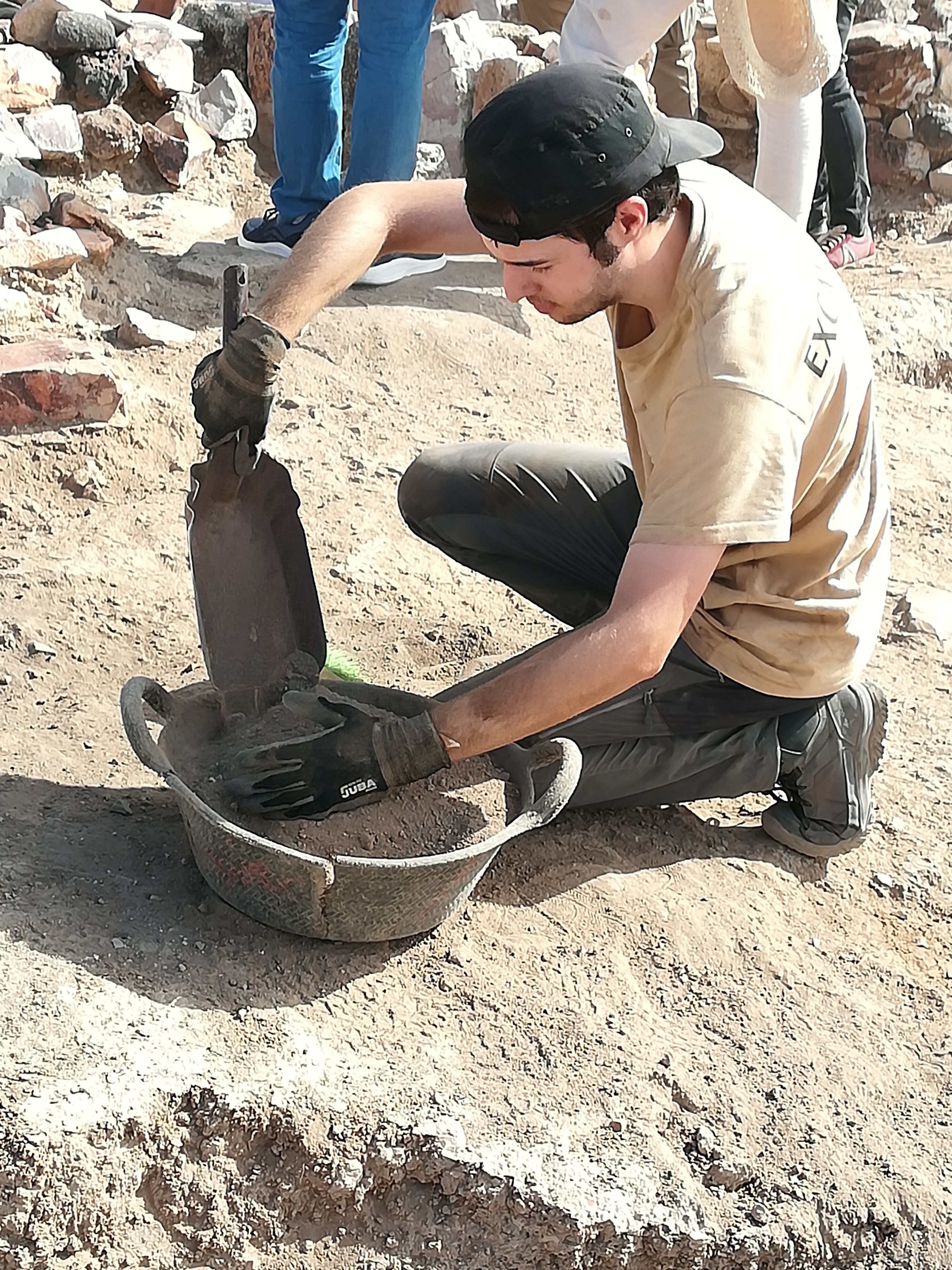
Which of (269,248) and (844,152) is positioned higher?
(844,152)

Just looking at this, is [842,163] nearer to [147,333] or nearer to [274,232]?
[274,232]

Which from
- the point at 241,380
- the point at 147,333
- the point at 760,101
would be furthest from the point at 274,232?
the point at 241,380

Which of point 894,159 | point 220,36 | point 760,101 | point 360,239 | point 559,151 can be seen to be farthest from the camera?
point 894,159

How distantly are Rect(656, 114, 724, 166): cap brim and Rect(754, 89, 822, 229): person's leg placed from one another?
1.41m

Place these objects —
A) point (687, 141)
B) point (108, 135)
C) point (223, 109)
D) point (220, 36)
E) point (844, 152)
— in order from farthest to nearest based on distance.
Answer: point (220, 36) → point (223, 109) → point (844, 152) → point (108, 135) → point (687, 141)

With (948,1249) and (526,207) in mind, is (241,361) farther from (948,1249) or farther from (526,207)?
(948,1249)

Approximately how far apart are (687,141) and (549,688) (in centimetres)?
87

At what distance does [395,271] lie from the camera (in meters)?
4.27

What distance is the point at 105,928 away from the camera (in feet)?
6.79

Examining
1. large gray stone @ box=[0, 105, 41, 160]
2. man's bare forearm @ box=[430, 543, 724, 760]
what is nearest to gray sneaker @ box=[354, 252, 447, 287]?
large gray stone @ box=[0, 105, 41, 160]

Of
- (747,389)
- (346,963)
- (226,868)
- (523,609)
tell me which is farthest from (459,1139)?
(523,609)

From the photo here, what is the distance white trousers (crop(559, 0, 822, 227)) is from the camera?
3.55m

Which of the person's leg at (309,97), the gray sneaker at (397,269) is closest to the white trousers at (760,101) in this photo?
the person's leg at (309,97)

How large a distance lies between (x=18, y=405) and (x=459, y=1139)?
218cm
